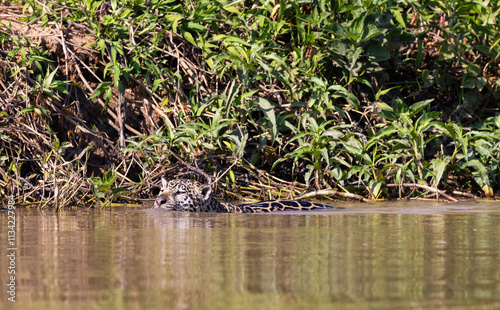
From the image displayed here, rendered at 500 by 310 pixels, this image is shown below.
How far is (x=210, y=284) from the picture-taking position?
2475 millimetres

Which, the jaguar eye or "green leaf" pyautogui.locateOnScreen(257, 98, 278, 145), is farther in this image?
"green leaf" pyautogui.locateOnScreen(257, 98, 278, 145)

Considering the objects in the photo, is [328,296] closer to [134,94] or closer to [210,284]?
[210,284]

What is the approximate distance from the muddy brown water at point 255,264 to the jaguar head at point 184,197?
4.02ft

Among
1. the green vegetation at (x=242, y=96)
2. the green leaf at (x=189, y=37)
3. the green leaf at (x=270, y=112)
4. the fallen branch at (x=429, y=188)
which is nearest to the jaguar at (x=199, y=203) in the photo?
the green vegetation at (x=242, y=96)

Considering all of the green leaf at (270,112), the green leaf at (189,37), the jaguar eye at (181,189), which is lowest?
the jaguar eye at (181,189)

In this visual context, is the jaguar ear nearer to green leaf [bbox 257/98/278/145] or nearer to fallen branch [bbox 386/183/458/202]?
green leaf [bbox 257/98/278/145]

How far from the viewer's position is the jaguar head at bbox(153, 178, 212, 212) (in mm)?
6199

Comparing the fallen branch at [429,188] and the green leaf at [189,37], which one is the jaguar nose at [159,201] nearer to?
the green leaf at [189,37]

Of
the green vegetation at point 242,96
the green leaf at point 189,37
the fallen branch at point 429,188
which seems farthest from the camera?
the green leaf at point 189,37

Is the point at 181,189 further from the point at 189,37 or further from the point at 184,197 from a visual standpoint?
the point at 189,37

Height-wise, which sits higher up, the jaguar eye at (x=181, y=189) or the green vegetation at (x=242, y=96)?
the green vegetation at (x=242, y=96)

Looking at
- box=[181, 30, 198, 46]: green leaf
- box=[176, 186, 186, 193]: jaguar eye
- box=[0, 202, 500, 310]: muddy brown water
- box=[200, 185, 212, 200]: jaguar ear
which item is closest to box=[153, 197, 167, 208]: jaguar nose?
box=[176, 186, 186, 193]: jaguar eye

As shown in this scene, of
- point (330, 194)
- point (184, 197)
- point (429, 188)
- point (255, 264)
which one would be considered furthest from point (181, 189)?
point (255, 264)

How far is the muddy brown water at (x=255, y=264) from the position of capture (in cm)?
223
